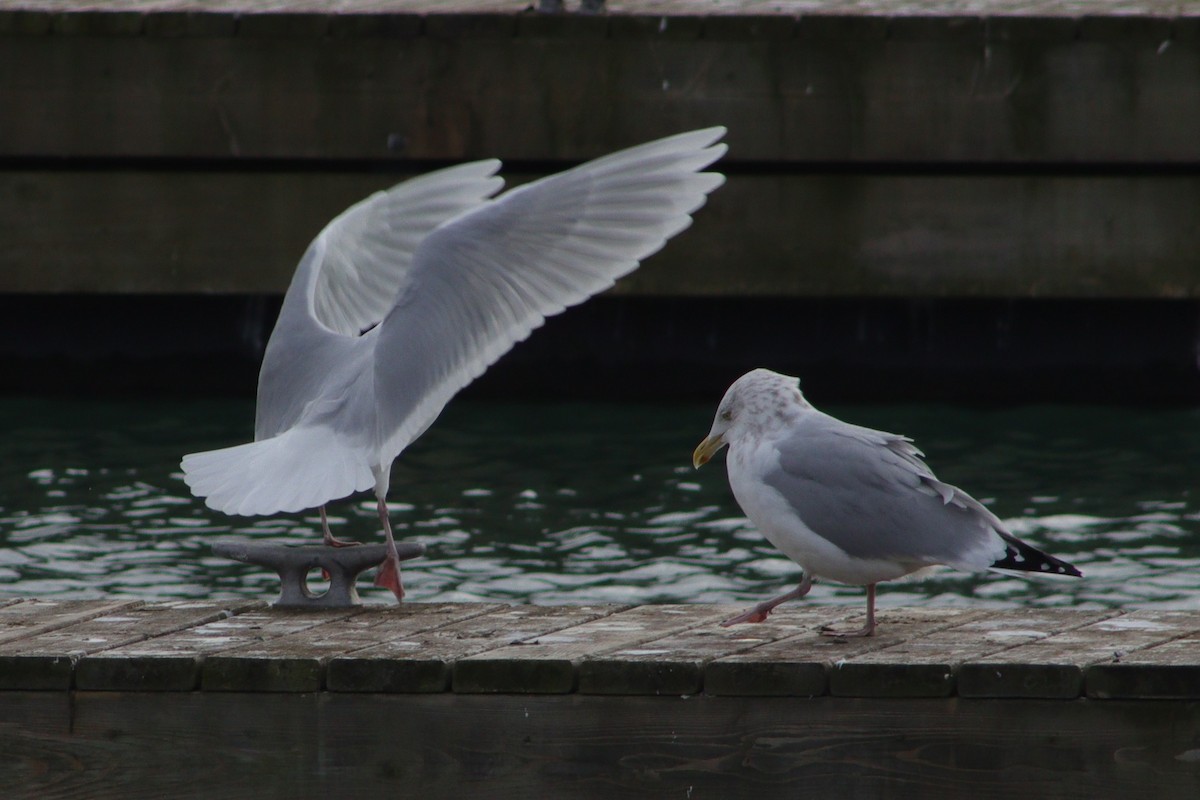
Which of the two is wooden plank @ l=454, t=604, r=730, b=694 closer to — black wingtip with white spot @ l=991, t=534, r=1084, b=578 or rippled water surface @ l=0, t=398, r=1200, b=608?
black wingtip with white spot @ l=991, t=534, r=1084, b=578

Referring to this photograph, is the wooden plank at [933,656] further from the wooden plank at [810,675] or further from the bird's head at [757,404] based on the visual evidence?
the bird's head at [757,404]

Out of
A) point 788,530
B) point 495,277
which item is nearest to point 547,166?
point 495,277

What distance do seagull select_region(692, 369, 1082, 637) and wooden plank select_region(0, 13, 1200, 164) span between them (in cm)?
602

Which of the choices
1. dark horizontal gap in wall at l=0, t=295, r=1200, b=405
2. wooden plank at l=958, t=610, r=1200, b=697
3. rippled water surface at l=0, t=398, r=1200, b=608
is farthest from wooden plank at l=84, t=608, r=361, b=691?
dark horizontal gap in wall at l=0, t=295, r=1200, b=405

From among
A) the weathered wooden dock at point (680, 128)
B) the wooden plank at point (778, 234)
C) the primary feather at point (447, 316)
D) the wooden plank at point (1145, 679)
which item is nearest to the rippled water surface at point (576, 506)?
the wooden plank at point (778, 234)

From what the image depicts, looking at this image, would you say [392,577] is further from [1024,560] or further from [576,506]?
[576,506]

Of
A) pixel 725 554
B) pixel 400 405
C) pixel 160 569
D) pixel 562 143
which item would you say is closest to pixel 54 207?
pixel 562 143

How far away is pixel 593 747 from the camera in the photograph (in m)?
3.97

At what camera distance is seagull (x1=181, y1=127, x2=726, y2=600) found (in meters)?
5.09

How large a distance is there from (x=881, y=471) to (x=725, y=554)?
11.8 ft

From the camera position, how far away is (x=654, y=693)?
3.93 meters

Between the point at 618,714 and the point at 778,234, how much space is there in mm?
6590

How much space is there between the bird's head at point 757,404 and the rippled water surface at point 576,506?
9.05ft

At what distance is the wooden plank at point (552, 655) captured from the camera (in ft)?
13.0
